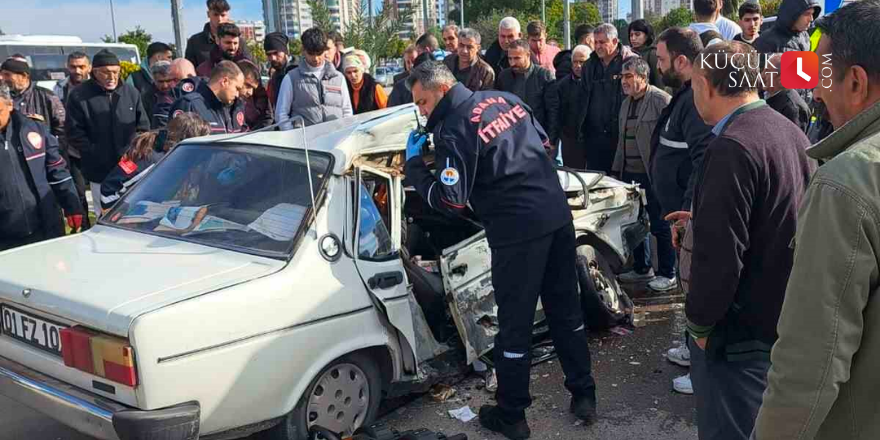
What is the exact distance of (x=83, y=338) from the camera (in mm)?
3072

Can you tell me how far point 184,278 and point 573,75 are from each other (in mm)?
4940

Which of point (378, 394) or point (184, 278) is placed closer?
point (184, 278)

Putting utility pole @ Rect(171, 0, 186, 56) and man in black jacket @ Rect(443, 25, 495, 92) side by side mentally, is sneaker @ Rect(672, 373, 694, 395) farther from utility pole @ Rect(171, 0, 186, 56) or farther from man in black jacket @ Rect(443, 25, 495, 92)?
utility pole @ Rect(171, 0, 186, 56)

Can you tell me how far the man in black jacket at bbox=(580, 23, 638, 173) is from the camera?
677cm

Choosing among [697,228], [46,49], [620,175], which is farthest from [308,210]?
[46,49]

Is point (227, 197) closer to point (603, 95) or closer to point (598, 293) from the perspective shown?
point (598, 293)

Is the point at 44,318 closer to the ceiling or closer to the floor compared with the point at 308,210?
closer to the floor

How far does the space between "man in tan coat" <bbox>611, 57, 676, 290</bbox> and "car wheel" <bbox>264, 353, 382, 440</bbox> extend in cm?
290

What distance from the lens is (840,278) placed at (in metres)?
1.55

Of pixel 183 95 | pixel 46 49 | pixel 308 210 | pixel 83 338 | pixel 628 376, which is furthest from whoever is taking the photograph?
pixel 46 49

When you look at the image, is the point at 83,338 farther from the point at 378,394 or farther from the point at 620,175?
the point at 620,175

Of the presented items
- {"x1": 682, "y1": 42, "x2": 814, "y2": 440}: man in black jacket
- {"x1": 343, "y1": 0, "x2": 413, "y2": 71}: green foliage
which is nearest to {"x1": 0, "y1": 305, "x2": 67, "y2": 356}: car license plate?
{"x1": 682, "y1": 42, "x2": 814, "y2": 440}: man in black jacket

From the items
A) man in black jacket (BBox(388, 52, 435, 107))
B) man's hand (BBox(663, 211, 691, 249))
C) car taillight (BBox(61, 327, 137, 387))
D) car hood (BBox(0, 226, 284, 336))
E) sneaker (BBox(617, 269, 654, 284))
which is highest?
man in black jacket (BBox(388, 52, 435, 107))

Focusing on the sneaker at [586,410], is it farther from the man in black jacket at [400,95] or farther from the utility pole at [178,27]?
the utility pole at [178,27]
